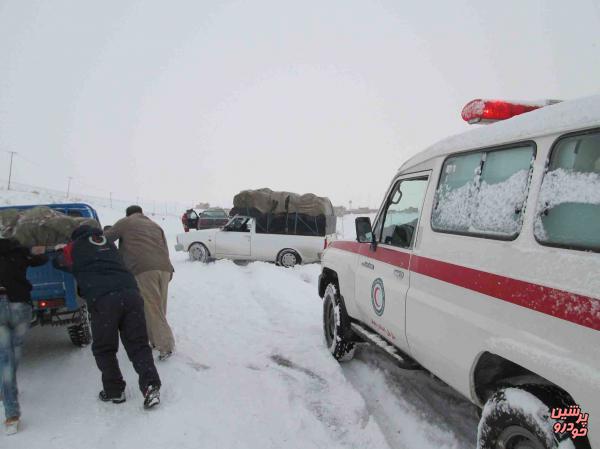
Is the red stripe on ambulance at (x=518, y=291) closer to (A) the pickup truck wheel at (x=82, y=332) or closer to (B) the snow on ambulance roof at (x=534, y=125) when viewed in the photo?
(B) the snow on ambulance roof at (x=534, y=125)

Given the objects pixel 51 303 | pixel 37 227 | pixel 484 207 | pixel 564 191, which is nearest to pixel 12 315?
pixel 51 303

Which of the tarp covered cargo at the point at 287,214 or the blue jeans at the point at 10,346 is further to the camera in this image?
the tarp covered cargo at the point at 287,214

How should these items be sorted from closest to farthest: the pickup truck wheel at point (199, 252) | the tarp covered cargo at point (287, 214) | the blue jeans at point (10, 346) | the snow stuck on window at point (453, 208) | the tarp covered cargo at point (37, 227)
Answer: the snow stuck on window at point (453, 208) → the blue jeans at point (10, 346) → the tarp covered cargo at point (37, 227) → the tarp covered cargo at point (287, 214) → the pickup truck wheel at point (199, 252)

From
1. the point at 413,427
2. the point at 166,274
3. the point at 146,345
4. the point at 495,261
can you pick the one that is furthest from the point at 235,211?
the point at 495,261

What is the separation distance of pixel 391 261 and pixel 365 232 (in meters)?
0.51

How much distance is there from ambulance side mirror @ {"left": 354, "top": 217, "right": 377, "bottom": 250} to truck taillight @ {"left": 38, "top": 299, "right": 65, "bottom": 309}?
3.13 metres

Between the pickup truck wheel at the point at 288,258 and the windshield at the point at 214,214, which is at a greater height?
the windshield at the point at 214,214

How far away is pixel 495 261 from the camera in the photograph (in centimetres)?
217

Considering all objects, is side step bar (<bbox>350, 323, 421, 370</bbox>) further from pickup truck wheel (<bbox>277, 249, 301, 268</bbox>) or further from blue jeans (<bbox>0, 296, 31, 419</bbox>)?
pickup truck wheel (<bbox>277, 249, 301, 268</bbox>)

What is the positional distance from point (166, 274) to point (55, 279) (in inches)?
44.6

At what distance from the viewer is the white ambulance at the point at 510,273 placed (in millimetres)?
1696

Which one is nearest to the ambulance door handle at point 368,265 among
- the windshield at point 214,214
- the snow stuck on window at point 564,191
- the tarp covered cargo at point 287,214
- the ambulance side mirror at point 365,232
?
the ambulance side mirror at point 365,232

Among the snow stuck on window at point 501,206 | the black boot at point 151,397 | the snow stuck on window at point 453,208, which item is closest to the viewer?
the snow stuck on window at point 501,206

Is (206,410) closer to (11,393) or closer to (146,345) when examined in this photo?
(146,345)
